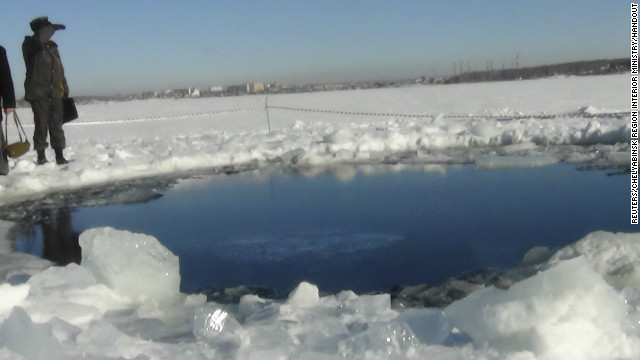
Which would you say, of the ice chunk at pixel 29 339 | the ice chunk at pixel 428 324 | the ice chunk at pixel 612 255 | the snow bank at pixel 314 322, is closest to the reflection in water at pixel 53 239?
the snow bank at pixel 314 322

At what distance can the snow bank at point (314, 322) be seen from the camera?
243 cm

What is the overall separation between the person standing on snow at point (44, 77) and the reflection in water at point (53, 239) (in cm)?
218

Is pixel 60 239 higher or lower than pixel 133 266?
lower

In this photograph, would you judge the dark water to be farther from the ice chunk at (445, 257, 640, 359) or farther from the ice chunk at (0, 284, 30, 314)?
the ice chunk at (445, 257, 640, 359)

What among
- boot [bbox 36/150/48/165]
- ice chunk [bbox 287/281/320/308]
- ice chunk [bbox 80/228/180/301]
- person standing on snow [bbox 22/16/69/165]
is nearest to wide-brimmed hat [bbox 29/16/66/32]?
person standing on snow [bbox 22/16/69/165]

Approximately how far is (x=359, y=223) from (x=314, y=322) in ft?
7.71

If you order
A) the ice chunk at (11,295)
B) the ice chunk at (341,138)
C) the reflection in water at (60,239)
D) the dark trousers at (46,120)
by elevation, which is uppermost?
the dark trousers at (46,120)

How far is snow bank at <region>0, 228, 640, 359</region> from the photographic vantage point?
2434 millimetres

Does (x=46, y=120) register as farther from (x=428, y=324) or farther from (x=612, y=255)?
(x=612, y=255)

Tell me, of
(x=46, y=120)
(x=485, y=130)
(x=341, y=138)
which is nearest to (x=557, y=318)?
(x=46, y=120)

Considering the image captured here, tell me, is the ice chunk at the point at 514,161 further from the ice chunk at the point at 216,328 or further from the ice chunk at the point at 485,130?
the ice chunk at the point at 216,328

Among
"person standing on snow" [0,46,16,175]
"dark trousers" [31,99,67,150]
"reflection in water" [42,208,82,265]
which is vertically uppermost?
"person standing on snow" [0,46,16,175]

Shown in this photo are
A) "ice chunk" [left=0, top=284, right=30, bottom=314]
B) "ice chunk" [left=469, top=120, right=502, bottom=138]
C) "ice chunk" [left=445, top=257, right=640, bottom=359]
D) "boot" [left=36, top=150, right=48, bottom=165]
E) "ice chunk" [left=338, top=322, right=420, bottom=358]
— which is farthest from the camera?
"ice chunk" [left=469, top=120, right=502, bottom=138]

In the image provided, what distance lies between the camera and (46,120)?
7.97 meters
